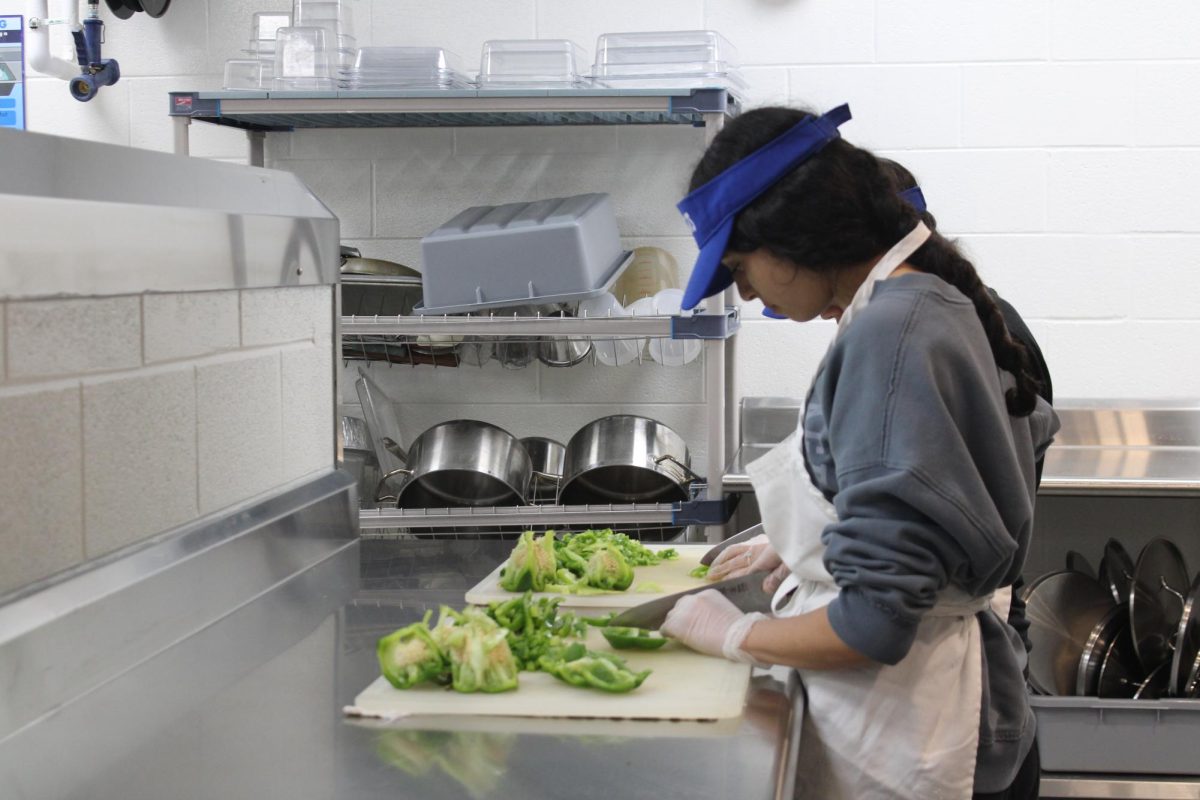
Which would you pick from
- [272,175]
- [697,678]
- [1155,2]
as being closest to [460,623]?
[697,678]

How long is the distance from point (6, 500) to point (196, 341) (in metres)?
0.42

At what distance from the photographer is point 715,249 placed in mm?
1461

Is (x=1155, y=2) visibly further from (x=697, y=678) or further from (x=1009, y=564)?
(x=697, y=678)

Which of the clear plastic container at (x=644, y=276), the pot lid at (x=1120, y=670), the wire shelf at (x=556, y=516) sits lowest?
the pot lid at (x=1120, y=670)

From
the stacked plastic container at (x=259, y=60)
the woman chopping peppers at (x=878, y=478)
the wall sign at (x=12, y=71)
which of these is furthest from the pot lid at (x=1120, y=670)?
the wall sign at (x=12, y=71)

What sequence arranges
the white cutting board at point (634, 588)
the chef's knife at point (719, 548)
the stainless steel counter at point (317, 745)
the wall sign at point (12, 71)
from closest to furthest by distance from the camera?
the stainless steel counter at point (317, 745)
the white cutting board at point (634, 588)
the chef's knife at point (719, 548)
the wall sign at point (12, 71)

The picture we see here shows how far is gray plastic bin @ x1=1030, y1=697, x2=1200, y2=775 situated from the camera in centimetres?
268

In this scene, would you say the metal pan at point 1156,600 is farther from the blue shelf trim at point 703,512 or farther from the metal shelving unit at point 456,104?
the metal shelving unit at point 456,104

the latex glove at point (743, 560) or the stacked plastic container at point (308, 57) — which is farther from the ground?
the stacked plastic container at point (308, 57)

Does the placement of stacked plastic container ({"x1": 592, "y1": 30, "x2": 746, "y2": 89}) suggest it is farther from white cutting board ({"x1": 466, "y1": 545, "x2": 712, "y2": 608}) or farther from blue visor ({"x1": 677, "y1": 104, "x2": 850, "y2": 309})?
blue visor ({"x1": 677, "y1": 104, "x2": 850, "y2": 309})

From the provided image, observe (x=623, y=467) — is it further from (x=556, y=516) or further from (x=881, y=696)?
(x=881, y=696)

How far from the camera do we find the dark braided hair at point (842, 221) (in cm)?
140

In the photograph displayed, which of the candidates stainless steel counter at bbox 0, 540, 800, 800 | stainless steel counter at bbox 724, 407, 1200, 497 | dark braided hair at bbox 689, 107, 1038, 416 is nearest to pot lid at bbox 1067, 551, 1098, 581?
stainless steel counter at bbox 724, 407, 1200, 497

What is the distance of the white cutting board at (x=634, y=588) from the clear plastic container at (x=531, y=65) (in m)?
1.42
